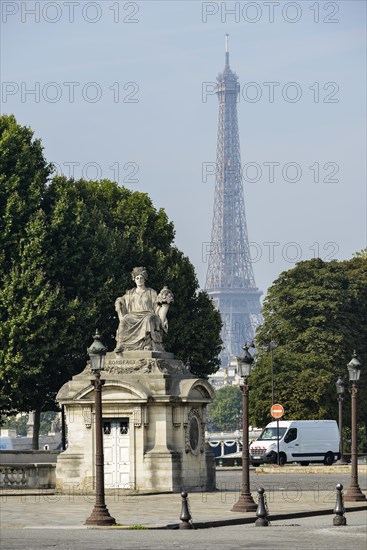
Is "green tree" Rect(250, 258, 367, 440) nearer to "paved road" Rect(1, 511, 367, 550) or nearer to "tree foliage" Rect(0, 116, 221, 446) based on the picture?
"tree foliage" Rect(0, 116, 221, 446)

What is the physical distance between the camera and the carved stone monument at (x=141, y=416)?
5269 centimetres

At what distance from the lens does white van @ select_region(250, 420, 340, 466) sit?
8162 cm

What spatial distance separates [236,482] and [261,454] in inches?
713

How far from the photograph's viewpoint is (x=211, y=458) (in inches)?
2199

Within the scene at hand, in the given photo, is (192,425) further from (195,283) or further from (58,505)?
(195,283)

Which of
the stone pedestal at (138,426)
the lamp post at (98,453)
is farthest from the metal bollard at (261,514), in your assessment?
the stone pedestal at (138,426)

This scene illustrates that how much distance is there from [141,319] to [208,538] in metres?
21.0

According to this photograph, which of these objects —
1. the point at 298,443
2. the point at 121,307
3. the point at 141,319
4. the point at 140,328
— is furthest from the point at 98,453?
the point at 298,443

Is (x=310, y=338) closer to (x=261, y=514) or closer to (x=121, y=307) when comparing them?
(x=121, y=307)

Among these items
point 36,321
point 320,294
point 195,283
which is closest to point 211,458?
point 36,321

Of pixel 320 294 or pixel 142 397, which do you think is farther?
pixel 320 294

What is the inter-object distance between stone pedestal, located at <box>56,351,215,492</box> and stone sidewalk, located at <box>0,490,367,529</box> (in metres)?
0.88

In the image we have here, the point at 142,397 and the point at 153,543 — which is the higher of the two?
the point at 142,397

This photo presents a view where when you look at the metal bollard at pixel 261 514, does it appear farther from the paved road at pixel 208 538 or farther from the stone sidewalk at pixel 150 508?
the stone sidewalk at pixel 150 508
